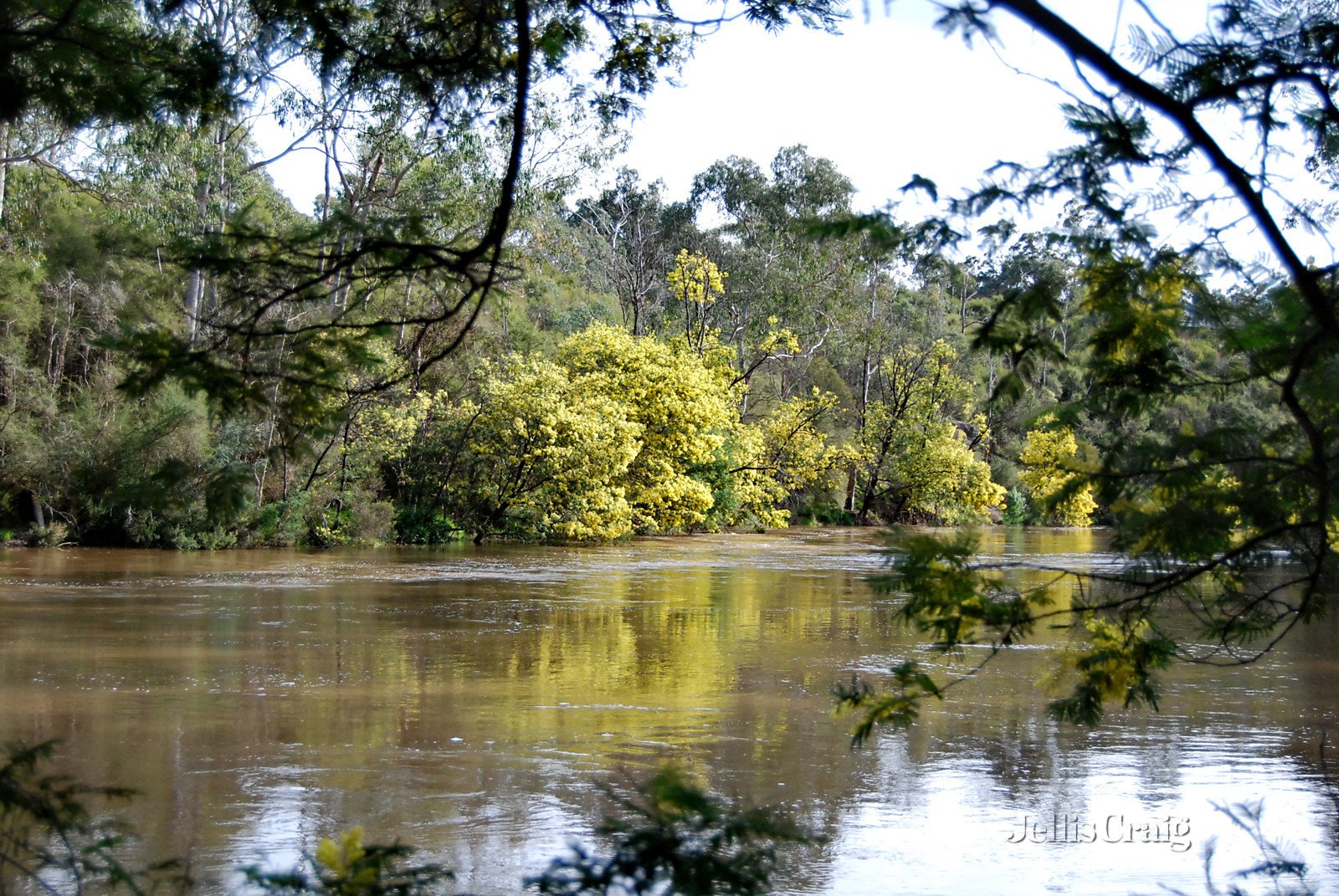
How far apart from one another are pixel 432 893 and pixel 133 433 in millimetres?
16227

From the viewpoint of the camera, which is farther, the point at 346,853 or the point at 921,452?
the point at 921,452

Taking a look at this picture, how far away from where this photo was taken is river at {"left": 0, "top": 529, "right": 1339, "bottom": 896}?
5465mm

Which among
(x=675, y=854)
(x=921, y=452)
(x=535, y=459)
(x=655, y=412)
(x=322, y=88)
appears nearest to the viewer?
(x=675, y=854)

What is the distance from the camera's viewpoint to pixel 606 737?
7.41m

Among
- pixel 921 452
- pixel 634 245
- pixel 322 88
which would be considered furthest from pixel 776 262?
pixel 322 88

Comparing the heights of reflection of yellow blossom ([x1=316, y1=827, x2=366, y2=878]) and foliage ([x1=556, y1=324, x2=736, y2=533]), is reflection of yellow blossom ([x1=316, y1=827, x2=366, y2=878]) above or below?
below

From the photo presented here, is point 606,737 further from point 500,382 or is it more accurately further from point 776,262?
point 776,262

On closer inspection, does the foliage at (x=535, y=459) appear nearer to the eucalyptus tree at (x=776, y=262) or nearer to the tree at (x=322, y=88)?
the eucalyptus tree at (x=776, y=262)

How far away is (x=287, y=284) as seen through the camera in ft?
11.6

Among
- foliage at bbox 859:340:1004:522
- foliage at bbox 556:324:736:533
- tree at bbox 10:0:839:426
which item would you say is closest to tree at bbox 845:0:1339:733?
tree at bbox 10:0:839:426

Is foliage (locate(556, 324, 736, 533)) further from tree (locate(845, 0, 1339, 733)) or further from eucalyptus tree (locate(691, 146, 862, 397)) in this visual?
tree (locate(845, 0, 1339, 733))

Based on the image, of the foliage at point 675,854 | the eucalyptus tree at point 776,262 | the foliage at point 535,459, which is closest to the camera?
the foliage at point 675,854

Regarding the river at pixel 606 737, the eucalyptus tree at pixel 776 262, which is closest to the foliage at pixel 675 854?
the river at pixel 606 737

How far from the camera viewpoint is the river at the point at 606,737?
215 inches
